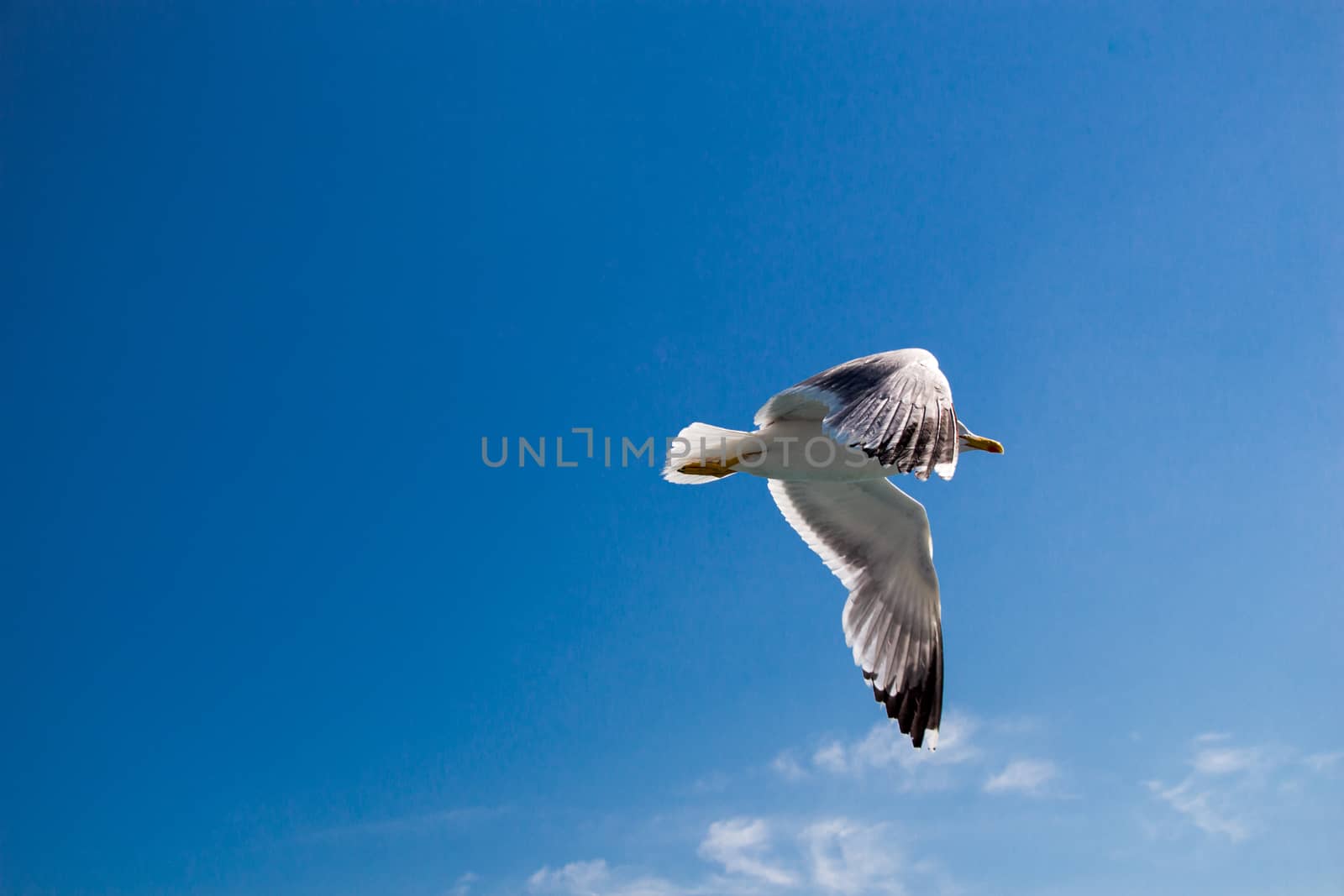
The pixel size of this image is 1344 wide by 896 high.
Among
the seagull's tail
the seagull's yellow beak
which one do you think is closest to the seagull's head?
the seagull's yellow beak

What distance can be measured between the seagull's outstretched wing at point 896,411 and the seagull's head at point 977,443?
1392mm

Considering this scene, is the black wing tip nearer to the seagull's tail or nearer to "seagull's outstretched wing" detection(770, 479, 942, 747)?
"seagull's outstretched wing" detection(770, 479, 942, 747)

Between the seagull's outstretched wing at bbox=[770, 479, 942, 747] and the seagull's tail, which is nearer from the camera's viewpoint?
the seagull's tail

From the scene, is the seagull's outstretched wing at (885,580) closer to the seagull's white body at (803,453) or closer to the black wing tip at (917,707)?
the black wing tip at (917,707)

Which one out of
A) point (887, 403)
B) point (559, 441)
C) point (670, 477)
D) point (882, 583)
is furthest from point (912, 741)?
point (887, 403)

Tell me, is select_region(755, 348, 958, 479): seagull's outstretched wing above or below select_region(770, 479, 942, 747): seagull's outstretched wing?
below

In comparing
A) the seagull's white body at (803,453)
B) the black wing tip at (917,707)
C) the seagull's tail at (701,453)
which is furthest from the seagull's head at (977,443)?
the black wing tip at (917,707)

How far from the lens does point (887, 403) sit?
359cm

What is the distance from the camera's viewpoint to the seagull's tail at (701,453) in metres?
5.23

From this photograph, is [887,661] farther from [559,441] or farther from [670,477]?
[559,441]

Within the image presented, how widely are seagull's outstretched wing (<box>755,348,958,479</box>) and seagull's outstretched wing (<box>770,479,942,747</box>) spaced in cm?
203

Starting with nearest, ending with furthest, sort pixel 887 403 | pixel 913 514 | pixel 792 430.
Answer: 1. pixel 887 403
2. pixel 792 430
3. pixel 913 514

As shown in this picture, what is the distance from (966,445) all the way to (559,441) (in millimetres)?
2293

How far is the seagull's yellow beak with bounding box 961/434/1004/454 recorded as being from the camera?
5.49 m
